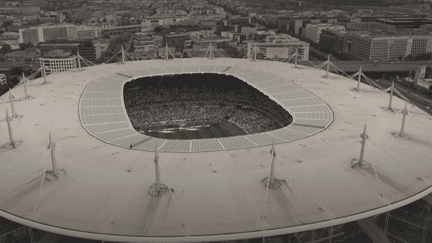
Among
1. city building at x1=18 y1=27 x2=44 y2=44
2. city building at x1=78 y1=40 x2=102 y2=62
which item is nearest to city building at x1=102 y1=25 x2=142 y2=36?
city building at x1=18 y1=27 x2=44 y2=44

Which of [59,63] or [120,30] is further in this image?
[120,30]

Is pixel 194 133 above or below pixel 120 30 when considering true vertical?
below

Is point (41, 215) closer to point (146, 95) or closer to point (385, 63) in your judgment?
point (146, 95)

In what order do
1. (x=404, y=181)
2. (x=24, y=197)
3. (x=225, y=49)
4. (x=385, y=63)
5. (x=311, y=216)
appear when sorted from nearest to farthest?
(x=311, y=216)
(x=24, y=197)
(x=404, y=181)
(x=385, y=63)
(x=225, y=49)

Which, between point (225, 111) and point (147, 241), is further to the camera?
point (225, 111)

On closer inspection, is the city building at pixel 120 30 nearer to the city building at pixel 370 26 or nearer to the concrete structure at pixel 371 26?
the city building at pixel 370 26

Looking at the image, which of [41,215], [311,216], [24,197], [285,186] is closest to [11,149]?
[24,197]

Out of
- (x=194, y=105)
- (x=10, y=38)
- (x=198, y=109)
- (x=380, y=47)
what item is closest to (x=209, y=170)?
(x=198, y=109)

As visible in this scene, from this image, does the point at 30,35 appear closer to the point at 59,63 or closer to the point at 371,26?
the point at 59,63
